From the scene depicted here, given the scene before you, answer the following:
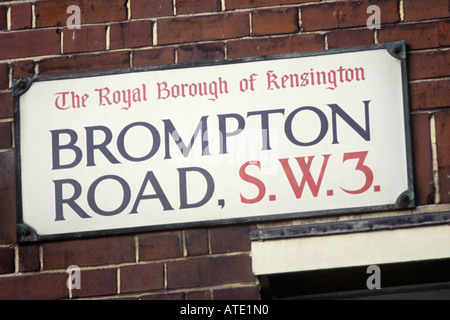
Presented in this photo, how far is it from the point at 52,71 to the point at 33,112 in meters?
0.16

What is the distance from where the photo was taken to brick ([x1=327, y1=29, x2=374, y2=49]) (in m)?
2.63

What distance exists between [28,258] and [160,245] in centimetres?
45

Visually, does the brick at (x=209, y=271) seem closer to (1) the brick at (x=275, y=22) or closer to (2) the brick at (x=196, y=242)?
(2) the brick at (x=196, y=242)

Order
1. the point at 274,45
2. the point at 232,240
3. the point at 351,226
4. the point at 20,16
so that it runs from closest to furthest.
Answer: the point at 351,226 → the point at 232,240 → the point at 274,45 → the point at 20,16

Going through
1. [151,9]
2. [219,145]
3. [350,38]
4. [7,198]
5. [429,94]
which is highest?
[151,9]

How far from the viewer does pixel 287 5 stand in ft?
8.76

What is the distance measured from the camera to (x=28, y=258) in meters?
2.58

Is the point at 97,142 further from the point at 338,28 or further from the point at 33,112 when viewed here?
the point at 338,28

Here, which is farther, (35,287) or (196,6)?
(196,6)

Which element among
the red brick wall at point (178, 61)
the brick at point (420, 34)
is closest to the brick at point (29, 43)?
the red brick wall at point (178, 61)

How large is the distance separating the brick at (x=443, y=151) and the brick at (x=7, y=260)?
144 centimetres

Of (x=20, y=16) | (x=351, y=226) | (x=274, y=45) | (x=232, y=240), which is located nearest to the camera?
(x=351, y=226)

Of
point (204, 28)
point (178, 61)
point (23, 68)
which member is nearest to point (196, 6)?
point (204, 28)

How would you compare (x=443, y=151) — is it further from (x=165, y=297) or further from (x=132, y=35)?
(x=132, y=35)
